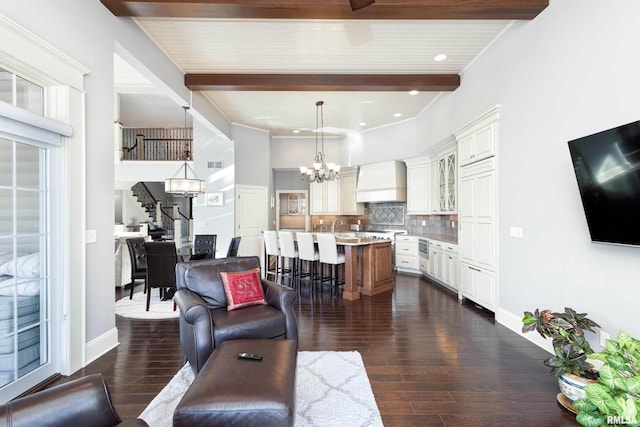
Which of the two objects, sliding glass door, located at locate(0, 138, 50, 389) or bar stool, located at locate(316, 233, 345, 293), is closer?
sliding glass door, located at locate(0, 138, 50, 389)

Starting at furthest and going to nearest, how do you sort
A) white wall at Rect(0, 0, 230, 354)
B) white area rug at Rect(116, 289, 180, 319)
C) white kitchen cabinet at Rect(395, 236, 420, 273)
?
white kitchen cabinet at Rect(395, 236, 420, 273) → white area rug at Rect(116, 289, 180, 319) → white wall at Rect(0, 0, 230, 354)

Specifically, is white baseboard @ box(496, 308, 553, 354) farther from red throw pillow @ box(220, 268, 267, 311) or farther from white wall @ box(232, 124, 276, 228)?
white wall @ box(232, 124, 276, 228)

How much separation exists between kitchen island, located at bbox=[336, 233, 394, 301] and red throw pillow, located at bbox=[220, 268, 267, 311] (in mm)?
2186

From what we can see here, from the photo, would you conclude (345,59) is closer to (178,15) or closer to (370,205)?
(178,15)

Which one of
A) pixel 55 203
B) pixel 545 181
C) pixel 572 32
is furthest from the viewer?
pixel 545 181

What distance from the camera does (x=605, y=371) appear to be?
1.52 metres

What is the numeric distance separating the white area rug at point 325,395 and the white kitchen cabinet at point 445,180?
12.5ft

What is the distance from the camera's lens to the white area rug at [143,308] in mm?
3969

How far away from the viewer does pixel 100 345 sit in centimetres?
280

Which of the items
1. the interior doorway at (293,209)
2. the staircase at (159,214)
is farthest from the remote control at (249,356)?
the staircase at (159,214)

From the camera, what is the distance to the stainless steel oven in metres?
6.25

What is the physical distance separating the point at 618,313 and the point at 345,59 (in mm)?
3963

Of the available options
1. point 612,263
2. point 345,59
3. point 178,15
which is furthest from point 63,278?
point 612,263

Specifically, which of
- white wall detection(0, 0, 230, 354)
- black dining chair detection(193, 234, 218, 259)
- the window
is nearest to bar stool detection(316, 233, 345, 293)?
black dining chair detection(193, 234, 218, 259)
